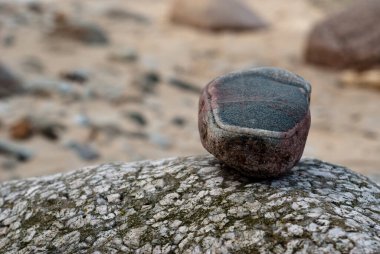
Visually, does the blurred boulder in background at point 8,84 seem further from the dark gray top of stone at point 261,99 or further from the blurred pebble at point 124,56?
the dark gray top of stone at point 261,99

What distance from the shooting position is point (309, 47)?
771 cm

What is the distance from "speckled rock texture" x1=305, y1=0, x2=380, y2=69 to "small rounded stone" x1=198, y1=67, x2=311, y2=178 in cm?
539

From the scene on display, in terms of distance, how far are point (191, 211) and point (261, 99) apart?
0.47 metres

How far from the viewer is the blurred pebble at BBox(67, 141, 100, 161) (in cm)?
471

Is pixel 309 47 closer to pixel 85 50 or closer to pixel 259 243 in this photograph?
pixel 85 50

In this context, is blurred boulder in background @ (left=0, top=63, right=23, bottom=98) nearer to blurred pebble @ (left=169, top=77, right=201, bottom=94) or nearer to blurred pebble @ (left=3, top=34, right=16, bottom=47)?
blurred pebble @ (left=3, top=34, right=16, bottom=47)

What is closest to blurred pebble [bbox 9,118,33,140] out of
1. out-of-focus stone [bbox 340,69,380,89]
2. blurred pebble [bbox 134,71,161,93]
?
blurred pebble [bbox 134,71,161,93]

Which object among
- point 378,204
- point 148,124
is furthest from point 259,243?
point 148,124

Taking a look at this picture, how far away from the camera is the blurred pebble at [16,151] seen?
4605 millimetres

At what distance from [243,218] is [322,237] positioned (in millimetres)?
265

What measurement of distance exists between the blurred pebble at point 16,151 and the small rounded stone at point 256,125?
9.05 ft

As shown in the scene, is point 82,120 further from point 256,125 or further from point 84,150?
point 256,125

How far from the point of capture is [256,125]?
1.96 metres

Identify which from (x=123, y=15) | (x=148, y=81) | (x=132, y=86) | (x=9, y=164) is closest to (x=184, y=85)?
(x=148, y=81)
